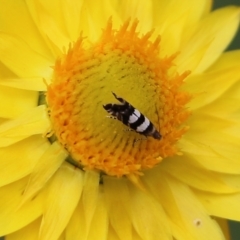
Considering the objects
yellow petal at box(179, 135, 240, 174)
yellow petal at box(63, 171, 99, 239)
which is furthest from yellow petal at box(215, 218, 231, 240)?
yellow petal at box(63, 171, 99, 239)

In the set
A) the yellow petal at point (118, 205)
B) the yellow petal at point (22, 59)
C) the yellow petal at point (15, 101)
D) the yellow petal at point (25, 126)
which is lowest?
the yellow petal at point (118, 205)

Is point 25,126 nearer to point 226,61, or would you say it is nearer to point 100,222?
point 100,222

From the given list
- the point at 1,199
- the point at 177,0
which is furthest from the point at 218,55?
the point at 1,199

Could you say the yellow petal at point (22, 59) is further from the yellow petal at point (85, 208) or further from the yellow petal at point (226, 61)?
the yellow petal at point (226, 61)

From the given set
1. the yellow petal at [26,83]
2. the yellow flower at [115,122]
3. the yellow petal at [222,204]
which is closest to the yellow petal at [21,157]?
the yellow flower at [115,122]

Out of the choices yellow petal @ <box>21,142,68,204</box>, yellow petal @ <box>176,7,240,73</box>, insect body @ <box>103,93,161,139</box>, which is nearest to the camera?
insect body @ <box>103,93,161,139</box>

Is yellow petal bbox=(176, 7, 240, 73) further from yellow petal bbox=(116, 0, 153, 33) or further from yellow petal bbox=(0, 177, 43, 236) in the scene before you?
yellow petal bbox=(0, 177, 43, 236)
